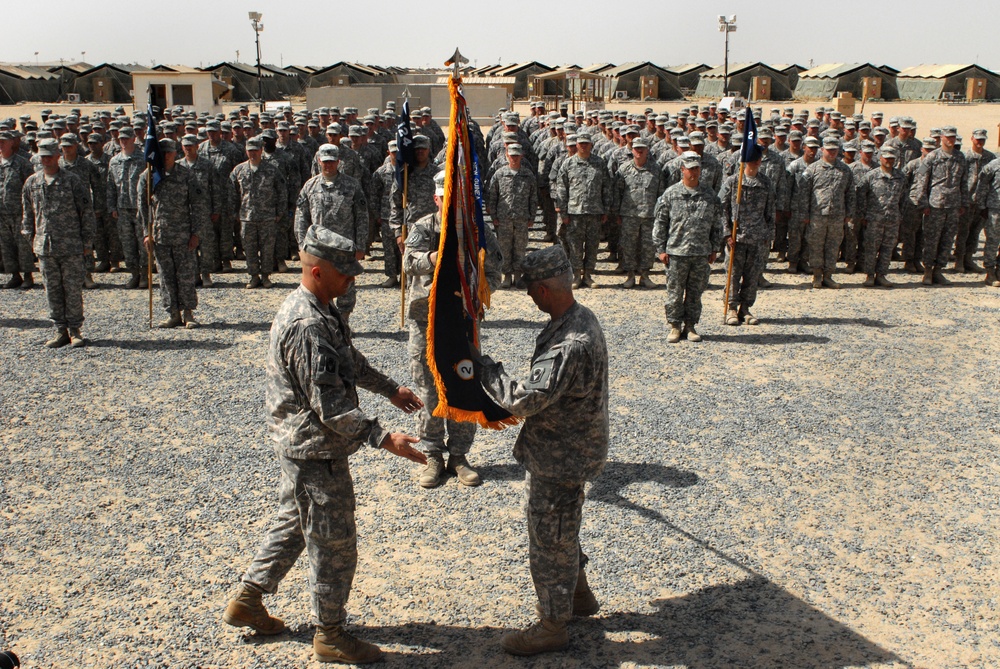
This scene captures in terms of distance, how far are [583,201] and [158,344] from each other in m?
5.88

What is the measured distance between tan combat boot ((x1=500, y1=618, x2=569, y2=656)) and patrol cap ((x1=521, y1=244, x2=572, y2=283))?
65.9 inches

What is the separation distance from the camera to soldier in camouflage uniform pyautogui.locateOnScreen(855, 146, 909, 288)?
12016 millimetres

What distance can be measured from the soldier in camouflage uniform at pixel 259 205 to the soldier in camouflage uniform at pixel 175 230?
5.09 ft

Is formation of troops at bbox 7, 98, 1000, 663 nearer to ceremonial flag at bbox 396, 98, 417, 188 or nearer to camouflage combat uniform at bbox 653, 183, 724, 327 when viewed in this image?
camouflage combat uniform at bbox 653, 183, 724, 327

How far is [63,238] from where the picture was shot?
918 cm

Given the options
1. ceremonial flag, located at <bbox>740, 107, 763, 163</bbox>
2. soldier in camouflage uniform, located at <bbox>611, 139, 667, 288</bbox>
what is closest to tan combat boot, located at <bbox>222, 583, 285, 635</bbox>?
ceremonial flag, located at <bbox>740, 107, 763, 163</bbox>

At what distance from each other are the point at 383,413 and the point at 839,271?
861cm

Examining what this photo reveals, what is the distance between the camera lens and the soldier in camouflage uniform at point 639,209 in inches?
479

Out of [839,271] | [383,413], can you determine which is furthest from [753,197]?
[383,413]

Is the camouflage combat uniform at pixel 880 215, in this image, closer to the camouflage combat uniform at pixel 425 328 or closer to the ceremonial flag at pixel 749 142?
the ceremonial flag at pixel 749 142

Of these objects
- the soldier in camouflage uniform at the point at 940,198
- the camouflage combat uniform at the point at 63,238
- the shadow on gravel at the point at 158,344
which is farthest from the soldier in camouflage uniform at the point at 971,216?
the camouflage combat uniform at the point at 63,238

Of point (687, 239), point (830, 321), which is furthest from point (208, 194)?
point (830, 321)

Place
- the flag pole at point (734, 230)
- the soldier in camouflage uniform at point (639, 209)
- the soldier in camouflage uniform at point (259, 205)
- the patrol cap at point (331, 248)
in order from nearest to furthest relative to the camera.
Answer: the patrol cap at point (331, 248)
the flag pole at point (734, 230)
the soldier in camouflage uniform at point (259, 205)
the soldier in camouflage uniform at point (639, 209)

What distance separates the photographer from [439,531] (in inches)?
215
